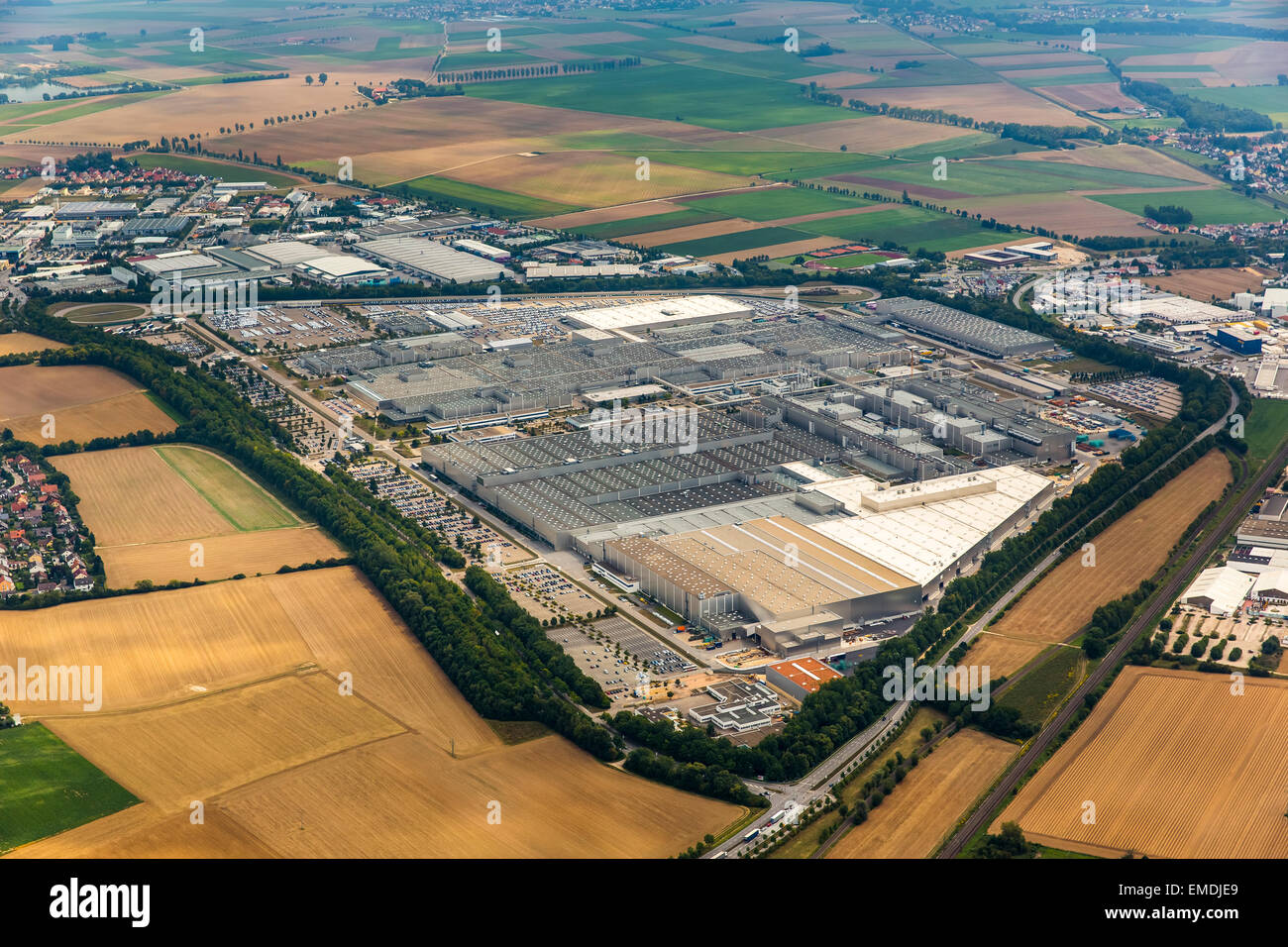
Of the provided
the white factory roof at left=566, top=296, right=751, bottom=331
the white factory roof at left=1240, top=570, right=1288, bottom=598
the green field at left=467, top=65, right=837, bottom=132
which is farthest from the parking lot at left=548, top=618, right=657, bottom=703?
the green field at left=467, top=65, right=837, bottom=132

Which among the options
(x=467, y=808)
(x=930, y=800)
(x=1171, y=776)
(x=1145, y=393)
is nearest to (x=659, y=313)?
(x=1145, y=393)

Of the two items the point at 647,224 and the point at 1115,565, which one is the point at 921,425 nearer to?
the point at 1115,565

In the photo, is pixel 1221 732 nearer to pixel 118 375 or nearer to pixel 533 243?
pixel 118 375

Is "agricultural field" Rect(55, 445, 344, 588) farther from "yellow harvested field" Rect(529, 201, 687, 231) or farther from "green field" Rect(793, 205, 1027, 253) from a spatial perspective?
"green field" Rect(793, 205, 1027, 253)

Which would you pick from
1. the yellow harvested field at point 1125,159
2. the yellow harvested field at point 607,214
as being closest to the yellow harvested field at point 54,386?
the yellow harvested field at point 607,214

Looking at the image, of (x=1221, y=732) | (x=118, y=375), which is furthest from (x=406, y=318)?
(x=1221, y=732)

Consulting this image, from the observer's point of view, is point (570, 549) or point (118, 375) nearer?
point (570, 549)
